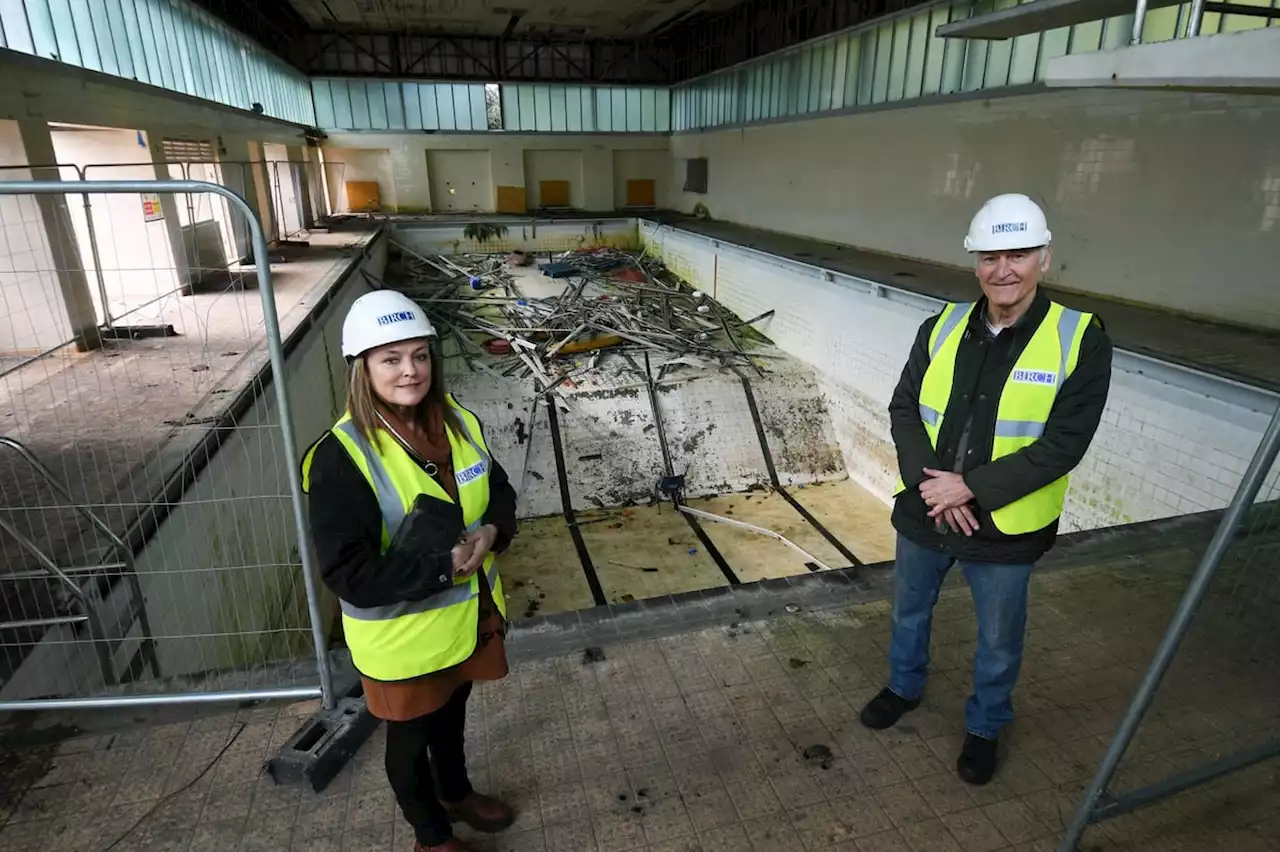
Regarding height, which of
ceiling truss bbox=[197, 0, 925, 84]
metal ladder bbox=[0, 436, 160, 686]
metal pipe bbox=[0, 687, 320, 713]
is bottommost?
metal pipe bbox=[0, 687, 320, 713]

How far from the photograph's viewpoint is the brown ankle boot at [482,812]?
2.20 meters

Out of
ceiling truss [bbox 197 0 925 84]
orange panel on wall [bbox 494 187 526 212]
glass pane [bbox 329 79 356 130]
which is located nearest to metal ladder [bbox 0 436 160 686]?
ceiling truss [bbox 197 0 925 84]

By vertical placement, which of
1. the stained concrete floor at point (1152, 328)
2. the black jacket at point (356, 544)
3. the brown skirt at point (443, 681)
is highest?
the black jacket at point (356, 544)

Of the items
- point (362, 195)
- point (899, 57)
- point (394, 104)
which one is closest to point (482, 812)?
point (899, 57)

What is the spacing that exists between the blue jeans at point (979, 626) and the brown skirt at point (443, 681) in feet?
4.73

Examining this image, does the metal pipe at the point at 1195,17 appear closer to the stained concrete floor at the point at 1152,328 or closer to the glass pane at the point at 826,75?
the stained concrete floor at the point at 1152,328

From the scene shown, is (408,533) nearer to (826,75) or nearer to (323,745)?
(323,745)

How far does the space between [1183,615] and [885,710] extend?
1104 mm

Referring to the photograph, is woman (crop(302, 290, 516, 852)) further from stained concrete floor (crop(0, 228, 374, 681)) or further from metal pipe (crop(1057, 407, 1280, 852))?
metal pipe (crop(1057, 407, 1280, 852))

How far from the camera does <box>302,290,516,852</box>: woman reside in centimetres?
170

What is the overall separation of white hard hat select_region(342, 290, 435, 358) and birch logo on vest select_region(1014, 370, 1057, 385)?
1.72 m

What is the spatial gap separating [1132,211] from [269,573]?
851 centimetres

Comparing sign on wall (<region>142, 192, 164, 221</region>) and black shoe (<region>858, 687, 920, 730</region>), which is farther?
sign on wall (<region>142, 192, 164, 221</region>)

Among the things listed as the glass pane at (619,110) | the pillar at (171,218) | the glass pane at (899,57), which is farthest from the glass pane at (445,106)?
the pillar at (171,218)
